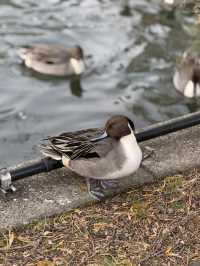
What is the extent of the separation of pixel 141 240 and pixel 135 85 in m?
5.27

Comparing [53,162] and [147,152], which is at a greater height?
[53,162]

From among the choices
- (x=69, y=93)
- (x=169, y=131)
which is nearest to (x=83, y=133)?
(x=169, y=131)

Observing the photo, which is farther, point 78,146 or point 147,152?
point 147,152

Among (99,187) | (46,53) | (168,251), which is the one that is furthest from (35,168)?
(46,53)

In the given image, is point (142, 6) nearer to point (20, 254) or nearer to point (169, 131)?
point (169, 131)

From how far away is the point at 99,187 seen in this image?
192 inches

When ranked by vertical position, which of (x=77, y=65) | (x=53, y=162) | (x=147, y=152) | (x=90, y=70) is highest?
(x=53, y=162)

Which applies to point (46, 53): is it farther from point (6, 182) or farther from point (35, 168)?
point (6, 182)

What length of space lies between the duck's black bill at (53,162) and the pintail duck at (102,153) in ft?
0.25

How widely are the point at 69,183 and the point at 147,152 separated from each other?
792 mm

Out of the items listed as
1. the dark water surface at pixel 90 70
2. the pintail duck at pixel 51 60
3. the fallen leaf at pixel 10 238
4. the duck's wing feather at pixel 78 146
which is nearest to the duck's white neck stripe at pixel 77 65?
the pintail duck at pixel 51 60

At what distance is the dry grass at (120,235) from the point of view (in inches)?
165

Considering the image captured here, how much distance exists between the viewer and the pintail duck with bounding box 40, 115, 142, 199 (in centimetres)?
471

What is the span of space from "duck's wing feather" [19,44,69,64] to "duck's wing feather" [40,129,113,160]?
206 inches
